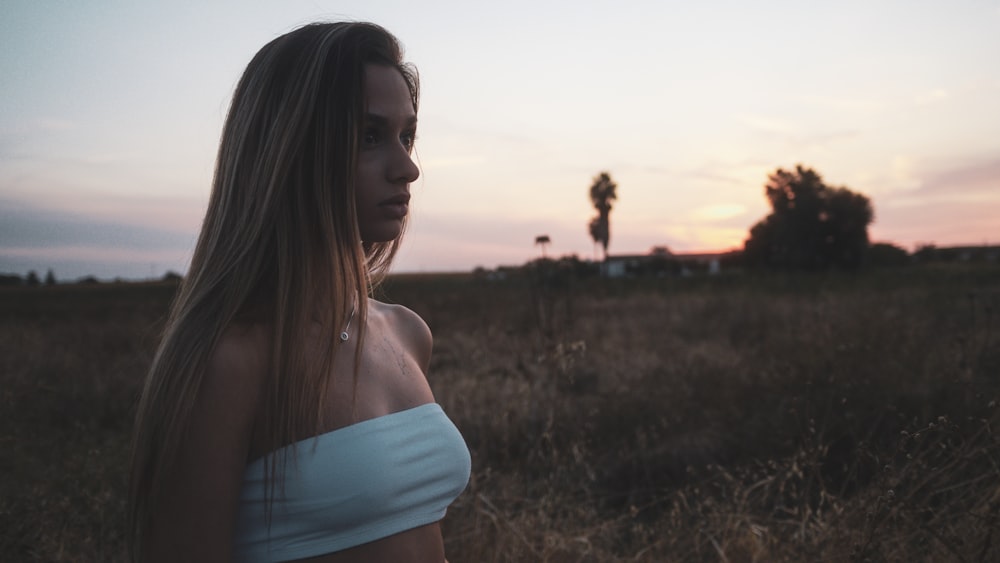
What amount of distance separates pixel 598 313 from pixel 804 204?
31.7 m

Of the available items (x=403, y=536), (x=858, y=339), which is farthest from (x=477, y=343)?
(x=403, y=536)

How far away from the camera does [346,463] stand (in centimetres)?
104

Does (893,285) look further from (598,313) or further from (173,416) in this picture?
(173,416)

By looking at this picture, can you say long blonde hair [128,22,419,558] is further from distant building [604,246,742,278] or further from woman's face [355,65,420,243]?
distant building [604,246,742,278]

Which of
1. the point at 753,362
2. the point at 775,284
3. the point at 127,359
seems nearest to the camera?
the point at 753,362

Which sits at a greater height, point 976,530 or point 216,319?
point 216,319

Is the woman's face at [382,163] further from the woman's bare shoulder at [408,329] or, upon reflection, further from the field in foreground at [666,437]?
the field in foreground at [666,437]

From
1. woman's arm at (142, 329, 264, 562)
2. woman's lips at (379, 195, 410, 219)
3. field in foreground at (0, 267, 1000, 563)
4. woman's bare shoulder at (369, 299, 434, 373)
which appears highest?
woman's lips at (379, 195, 410, 219)

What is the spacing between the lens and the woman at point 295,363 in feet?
3.16

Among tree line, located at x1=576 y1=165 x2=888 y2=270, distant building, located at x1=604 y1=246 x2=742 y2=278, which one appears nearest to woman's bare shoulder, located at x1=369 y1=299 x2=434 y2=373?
tree line, located at x1=576 y1=165 x2=888 y2=270

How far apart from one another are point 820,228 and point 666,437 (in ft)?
128

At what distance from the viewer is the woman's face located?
1194mm

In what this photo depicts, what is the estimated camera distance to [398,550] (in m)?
1.13

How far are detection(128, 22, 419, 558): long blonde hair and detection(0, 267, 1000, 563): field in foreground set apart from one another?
88 cm
